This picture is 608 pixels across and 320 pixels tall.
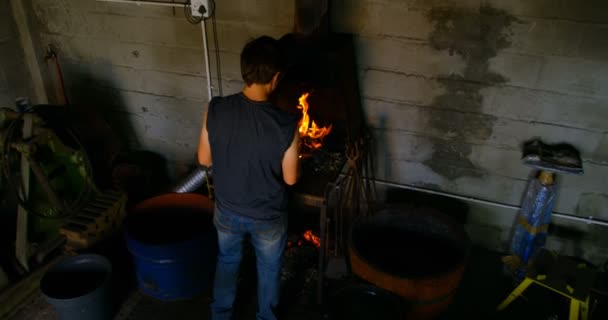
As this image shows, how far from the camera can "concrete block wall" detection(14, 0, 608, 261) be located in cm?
291

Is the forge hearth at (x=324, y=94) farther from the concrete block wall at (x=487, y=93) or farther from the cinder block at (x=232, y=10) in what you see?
the cinder block at (x=232, y=10)

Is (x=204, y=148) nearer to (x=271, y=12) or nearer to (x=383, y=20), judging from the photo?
(x=271, y=12)

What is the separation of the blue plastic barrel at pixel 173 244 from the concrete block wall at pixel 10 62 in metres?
1.83

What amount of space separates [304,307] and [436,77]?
1944mm

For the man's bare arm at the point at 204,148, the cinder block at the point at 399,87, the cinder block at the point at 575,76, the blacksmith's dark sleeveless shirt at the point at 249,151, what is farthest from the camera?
the cinder block at the point at 399,87

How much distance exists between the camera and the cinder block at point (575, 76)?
2.87 metres

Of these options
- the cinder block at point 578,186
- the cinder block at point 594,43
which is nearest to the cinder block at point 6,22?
the cinder block at point 594,43

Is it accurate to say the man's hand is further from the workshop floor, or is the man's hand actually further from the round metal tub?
the workshop floor

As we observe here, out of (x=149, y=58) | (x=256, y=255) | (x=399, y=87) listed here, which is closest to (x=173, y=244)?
(x=256, y=255)

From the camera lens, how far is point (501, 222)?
3662 millimetres

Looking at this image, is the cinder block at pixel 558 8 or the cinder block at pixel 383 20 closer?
the cinder block at pixel 558 8

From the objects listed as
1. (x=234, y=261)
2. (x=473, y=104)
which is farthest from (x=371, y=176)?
(x=234, y=261)

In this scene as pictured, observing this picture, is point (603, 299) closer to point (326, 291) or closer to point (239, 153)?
point (326, 291)

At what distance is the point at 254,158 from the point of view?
7.44 feet
